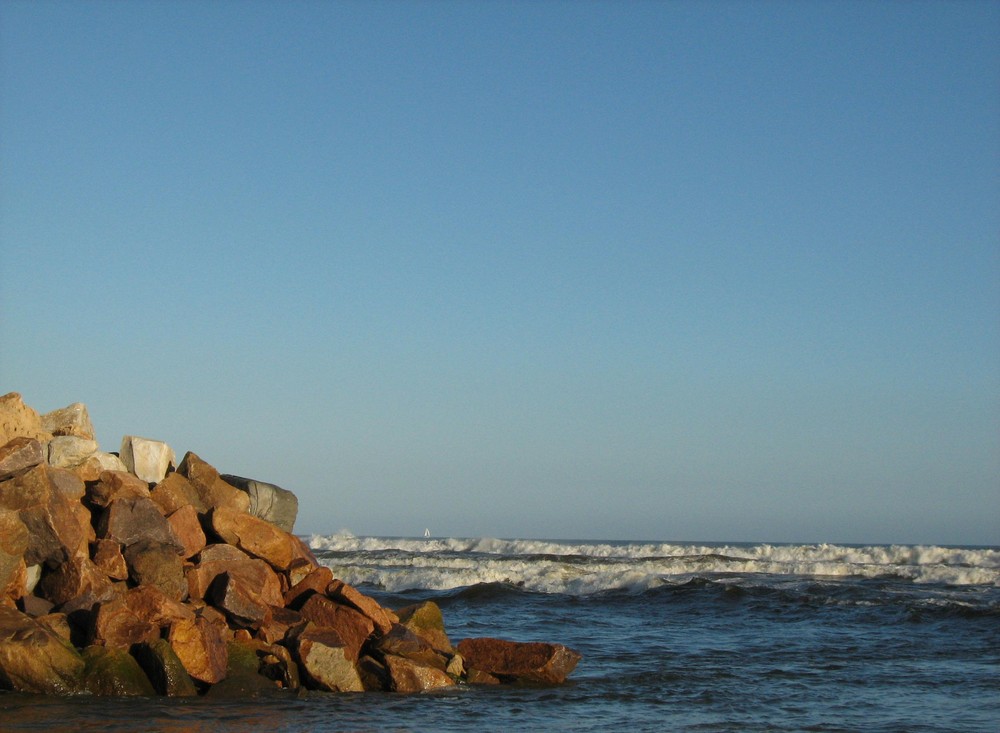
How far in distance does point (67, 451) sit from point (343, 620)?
427cm

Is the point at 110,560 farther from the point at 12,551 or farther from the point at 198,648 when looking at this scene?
the point at 198,648

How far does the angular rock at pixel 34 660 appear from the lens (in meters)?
10.8

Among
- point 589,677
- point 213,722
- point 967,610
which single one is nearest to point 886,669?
point 589,677

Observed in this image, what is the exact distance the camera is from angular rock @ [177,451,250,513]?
1408 centimetres

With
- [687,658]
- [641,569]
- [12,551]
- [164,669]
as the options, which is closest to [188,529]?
[12,551]

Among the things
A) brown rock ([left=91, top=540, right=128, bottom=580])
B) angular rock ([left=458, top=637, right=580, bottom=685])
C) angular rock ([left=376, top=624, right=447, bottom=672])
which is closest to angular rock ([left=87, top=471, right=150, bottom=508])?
brown rock ([left=91, top=540, right=128, bottom=580])

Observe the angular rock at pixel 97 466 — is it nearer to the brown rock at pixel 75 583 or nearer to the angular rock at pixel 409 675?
the brown rock at pixel 75 583

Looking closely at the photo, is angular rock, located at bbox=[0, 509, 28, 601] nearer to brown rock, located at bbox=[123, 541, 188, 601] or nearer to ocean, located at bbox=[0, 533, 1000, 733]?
brown rock, located at bbox=[123, 541, 188, 601]

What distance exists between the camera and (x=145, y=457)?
1393 cm

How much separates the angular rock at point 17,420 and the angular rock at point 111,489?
956 mm

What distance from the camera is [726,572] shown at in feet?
117

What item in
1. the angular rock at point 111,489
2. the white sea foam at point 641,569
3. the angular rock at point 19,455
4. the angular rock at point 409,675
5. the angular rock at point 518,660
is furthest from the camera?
the white sea foam at point 641,569

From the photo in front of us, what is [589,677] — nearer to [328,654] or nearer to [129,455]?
[328,654]

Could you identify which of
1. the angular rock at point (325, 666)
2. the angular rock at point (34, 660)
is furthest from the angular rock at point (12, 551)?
the angular rock at point (325, 666)
